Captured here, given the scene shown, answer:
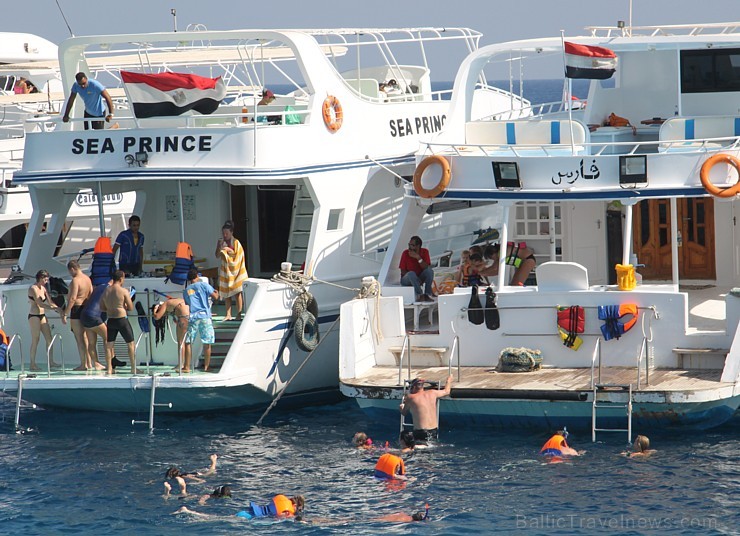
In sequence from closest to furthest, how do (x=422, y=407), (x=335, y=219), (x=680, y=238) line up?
(x=422, y=407) < (x=680, y=238) < (x=335, y=219)

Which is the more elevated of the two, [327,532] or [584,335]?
[584,335]

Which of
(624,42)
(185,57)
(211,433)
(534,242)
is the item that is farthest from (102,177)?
(185,57)

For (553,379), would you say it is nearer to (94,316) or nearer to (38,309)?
(94,316)

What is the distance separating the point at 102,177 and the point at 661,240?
→ 836 centimetres

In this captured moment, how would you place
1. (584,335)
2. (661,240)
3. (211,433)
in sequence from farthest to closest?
1. (661,240)
2. (211,433)
3. (584,335)

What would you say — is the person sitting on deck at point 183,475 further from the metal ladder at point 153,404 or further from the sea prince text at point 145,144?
the sea prince text at point 145,144

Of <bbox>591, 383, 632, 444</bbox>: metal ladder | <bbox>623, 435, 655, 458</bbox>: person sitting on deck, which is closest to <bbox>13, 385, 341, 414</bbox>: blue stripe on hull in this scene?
<bbox>591, 383, 632, 444</bbox>: metal ladder

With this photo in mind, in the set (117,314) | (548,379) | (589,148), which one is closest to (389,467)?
(548,379)

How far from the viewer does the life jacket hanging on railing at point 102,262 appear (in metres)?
19.0

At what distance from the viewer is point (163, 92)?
19.5m

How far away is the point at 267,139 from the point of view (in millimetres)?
18922

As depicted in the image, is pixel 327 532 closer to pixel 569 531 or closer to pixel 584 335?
pixel 569 531

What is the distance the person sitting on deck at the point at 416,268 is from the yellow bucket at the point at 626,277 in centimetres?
294

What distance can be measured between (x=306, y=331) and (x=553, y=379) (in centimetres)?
391
